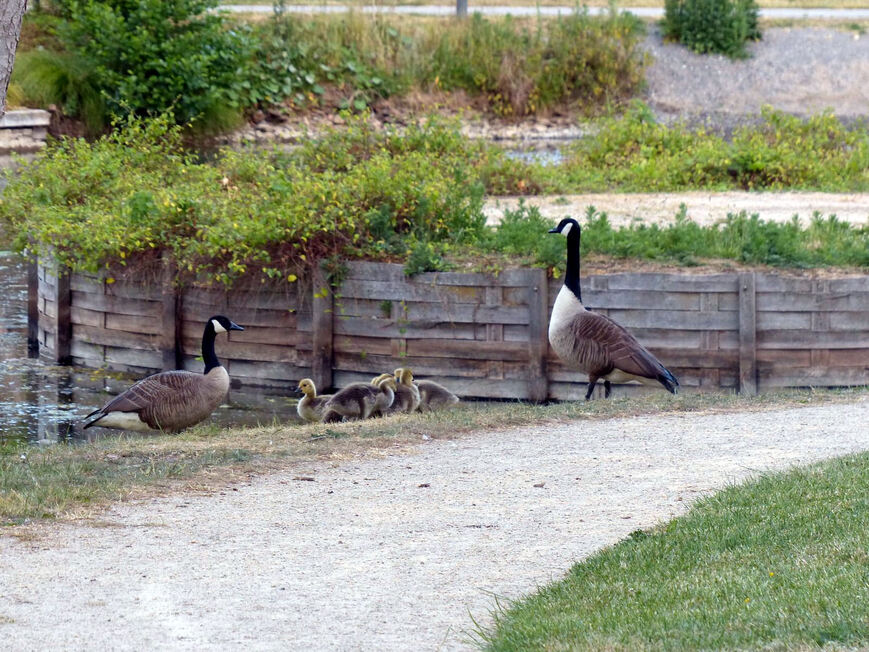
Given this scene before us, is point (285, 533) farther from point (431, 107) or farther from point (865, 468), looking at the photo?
point (431, 107)

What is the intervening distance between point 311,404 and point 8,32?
20.2 feet

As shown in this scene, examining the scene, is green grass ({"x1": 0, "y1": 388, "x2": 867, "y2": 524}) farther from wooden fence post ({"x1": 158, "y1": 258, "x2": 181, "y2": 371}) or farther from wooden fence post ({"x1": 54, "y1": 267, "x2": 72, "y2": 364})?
wooden fence post ({"x1": 54, "y1": 267, "x2": 72, "y2": 364})

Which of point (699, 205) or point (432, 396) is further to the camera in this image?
point (699, 205)

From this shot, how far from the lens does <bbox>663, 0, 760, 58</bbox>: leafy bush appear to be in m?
35.3

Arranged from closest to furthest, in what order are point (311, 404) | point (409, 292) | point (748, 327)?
point (311, 404) → point (748, 327) → point (409, 292)

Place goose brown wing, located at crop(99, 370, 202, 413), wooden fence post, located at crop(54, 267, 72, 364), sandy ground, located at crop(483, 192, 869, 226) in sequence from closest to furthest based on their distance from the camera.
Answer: goose brown wing, located at crop(99, 370, 202, 413)
wooden fence post, located at crop(54, 267, 72, 364)
sandy ground, located at crop(483, 192, 869, 226)

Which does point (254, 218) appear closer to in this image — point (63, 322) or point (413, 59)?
point (63, 322)

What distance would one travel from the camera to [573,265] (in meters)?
13.0

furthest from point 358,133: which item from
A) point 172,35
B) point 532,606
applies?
point 532,606

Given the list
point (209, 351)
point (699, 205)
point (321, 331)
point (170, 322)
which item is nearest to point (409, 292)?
point (321, 331)

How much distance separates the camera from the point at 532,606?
609 centimetres

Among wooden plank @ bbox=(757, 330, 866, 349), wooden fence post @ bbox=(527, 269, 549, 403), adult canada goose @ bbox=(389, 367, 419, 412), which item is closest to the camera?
adult canada goose @ bbox=(389, 367, 419, 412)

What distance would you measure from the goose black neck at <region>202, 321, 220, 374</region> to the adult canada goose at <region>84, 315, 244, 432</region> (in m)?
0.37

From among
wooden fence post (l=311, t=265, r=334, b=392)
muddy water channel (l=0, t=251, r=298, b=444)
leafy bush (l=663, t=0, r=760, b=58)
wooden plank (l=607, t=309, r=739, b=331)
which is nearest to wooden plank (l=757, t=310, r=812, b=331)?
wooden plank (l=607, t=309, r=739, b=331)
